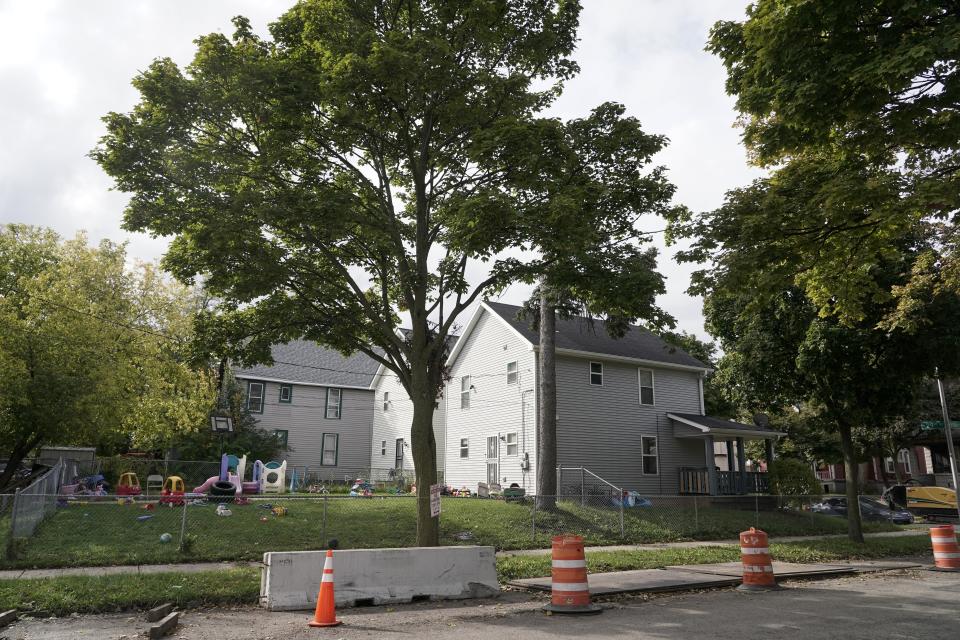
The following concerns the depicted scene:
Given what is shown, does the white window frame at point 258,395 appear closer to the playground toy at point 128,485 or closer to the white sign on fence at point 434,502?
the playground toy at point 128,485

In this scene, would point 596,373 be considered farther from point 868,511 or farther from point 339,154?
point 339,154

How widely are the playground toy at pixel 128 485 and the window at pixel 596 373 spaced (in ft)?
56.0

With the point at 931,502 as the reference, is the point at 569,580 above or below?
above

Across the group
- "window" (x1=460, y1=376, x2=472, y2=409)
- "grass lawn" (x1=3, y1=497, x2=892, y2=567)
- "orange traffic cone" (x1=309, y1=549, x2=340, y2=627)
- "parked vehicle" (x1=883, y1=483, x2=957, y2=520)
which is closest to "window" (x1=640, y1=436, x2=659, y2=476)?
"grass lawn" (x1=3, y1=497, x2=892, y2=567)

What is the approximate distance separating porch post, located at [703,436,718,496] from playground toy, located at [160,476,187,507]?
18770 mm

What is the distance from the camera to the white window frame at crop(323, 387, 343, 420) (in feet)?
126

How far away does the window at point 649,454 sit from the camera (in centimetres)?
2694

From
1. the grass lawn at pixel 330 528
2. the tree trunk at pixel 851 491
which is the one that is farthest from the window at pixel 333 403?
the tree trunk at pixel 851 491

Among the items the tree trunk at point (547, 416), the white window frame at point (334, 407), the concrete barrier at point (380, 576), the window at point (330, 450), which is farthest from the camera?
the white window frame at point (334, 407)

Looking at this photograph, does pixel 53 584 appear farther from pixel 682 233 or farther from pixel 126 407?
pixel 126 407

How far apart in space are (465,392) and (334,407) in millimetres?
11768

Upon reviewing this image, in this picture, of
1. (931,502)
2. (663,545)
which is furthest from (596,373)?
(931,502)

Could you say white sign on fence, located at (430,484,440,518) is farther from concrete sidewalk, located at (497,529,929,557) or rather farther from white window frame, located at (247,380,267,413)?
white window frame, located at (247,380,267,413)

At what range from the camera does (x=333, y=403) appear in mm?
38719
